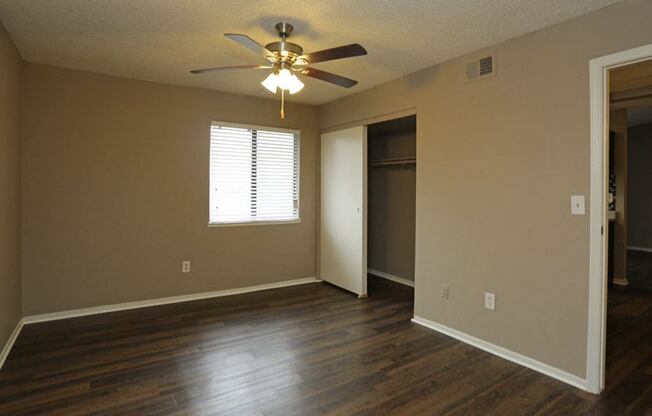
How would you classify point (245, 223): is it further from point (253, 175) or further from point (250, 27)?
point (250, 27)

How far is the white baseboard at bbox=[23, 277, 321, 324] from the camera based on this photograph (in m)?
3.46

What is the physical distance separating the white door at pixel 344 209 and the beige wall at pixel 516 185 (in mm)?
928

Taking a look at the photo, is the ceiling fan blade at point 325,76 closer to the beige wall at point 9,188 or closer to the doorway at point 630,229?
the doorway at point 630,229

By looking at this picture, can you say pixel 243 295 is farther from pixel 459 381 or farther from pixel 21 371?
pixel 459 381

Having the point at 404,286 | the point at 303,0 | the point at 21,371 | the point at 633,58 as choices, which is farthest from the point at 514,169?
the point at 21,371

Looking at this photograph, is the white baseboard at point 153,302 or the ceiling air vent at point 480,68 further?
the white baseboard at point 153,302

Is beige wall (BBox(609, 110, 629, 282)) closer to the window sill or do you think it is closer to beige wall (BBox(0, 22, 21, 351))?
the window sill

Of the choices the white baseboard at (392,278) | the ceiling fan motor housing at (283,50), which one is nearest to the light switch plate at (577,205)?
the ceiling fan motor housing at (283,50)

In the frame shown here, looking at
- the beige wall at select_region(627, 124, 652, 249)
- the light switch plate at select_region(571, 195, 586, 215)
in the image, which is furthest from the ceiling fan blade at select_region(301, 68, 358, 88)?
the beige wall at select_region(627, 124, 652, 249)

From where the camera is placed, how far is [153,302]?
3.95 metres

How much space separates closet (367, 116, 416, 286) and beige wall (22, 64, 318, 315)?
1.66 meters

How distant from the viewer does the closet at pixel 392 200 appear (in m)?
4.91

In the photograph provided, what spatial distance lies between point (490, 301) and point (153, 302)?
336 cm

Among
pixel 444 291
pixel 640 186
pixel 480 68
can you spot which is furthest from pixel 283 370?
pixel 640 186
